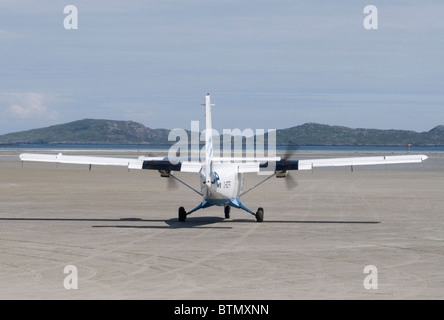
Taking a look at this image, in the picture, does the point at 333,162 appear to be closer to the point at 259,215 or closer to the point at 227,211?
the point at 259,215

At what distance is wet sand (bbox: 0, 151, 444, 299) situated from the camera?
15.5 m

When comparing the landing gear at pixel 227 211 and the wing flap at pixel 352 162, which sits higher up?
the wing flap at pixel 352 162

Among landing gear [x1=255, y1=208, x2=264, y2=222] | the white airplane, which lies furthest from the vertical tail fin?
landing gear [x1=255, y1=208, x2=264, y2=222]

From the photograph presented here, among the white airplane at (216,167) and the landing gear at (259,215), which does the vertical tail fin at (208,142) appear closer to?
the white airplane at (216,167)

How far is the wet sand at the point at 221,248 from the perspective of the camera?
15.5 metres

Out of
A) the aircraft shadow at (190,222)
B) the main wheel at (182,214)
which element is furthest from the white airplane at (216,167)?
the aircraft shadow at (190,222)

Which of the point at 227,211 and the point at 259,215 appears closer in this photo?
the point at 259,215

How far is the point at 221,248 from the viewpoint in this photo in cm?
2175

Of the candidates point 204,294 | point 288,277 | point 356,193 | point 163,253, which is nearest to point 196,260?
point 163,253

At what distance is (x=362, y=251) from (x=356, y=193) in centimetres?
2494

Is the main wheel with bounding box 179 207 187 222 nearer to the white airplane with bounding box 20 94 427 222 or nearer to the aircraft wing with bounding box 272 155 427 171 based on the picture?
the white airplane with bounding box 20 94 427 222

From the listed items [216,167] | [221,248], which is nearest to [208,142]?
[216,167]
